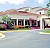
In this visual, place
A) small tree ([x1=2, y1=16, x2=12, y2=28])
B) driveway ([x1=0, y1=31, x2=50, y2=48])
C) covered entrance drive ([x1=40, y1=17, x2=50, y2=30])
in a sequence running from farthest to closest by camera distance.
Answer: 1. covered entrance drive ([x1=40, y1=17, x2=50, y2=30])
2. small tree ([x1=2, y1=16, x2=12, y2=28])
3. driveway ([x1=0, y1=31, x2=50, y2=48])

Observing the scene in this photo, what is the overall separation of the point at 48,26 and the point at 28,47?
1794 inches

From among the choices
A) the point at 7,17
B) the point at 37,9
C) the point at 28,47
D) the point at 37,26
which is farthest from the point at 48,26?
the point at 28,47

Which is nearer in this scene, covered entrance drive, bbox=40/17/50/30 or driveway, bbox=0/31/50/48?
driveway, bbox=0/31/50/48

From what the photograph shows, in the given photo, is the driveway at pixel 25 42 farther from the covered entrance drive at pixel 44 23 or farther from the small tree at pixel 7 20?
the covered entrance drive at pixel 44 23

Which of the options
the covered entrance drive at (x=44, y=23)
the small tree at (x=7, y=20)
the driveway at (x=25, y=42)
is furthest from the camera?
the covered entrance drive at (x=44, y=23)

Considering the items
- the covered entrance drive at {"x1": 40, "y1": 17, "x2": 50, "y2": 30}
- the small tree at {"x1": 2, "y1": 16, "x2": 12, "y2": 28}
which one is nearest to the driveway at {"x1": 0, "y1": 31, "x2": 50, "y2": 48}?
the small tree at {"x1": 2, "y1": 16, "x2": 12, "y2": 28}

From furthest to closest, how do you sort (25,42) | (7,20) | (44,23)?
(44,23)
(7,20)
(25,42)

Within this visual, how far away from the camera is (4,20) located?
5688 centimetres

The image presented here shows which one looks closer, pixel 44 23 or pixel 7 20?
pixel 7 20

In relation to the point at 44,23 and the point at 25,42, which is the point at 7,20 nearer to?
the point at 44,23

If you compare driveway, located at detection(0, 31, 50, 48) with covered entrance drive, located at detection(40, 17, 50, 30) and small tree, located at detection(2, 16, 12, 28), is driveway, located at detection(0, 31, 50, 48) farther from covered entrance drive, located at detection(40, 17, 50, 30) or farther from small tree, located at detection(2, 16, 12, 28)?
covered entrance drive, located at detection(40, 17, 50, 30)

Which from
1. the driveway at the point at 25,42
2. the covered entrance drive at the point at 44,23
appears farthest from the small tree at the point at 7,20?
the driveway at the point at 25,42

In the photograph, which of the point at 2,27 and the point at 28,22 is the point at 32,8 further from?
the point at 2,27

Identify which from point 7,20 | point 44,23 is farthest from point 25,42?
point 44,23
